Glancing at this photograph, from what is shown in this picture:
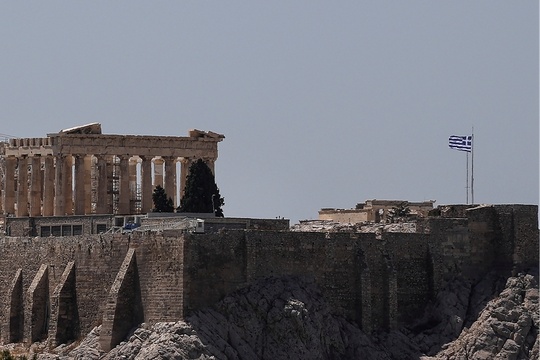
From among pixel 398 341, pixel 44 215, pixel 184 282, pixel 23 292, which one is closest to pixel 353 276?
pixel 398 341

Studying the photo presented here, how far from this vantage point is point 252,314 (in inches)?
3494

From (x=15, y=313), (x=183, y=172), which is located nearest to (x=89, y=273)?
(x=15, y=313)

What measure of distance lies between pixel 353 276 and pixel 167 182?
20.7 meters

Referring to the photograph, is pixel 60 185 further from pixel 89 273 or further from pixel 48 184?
pixel 89 273

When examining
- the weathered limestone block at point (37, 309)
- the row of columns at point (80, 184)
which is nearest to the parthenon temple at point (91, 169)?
the row of columns at point (80, 184)

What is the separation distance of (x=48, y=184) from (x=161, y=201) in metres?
9.09

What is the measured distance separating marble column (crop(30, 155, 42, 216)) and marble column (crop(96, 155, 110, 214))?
318 cm

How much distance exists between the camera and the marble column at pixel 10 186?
373ft

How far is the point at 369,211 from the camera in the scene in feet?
353

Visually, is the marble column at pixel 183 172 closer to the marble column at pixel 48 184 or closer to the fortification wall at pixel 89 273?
the marble column at pixel 48 184

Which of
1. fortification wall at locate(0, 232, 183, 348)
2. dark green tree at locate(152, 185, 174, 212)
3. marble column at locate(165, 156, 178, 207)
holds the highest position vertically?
marble column at locate(165, 156, 178, 207)

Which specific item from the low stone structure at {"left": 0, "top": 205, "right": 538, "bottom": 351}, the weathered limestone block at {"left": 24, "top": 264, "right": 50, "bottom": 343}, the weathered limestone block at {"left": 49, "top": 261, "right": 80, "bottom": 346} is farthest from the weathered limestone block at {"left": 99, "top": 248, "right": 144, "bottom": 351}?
the weathered limestone block at {"left": 24, "top": 264, "right": 50, "bottom": 343}

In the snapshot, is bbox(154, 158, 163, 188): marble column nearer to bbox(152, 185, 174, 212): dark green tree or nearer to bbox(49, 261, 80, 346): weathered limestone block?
bbox(152, 185, 174, 212): dark green tree

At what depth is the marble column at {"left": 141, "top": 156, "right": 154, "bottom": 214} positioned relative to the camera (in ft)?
361
